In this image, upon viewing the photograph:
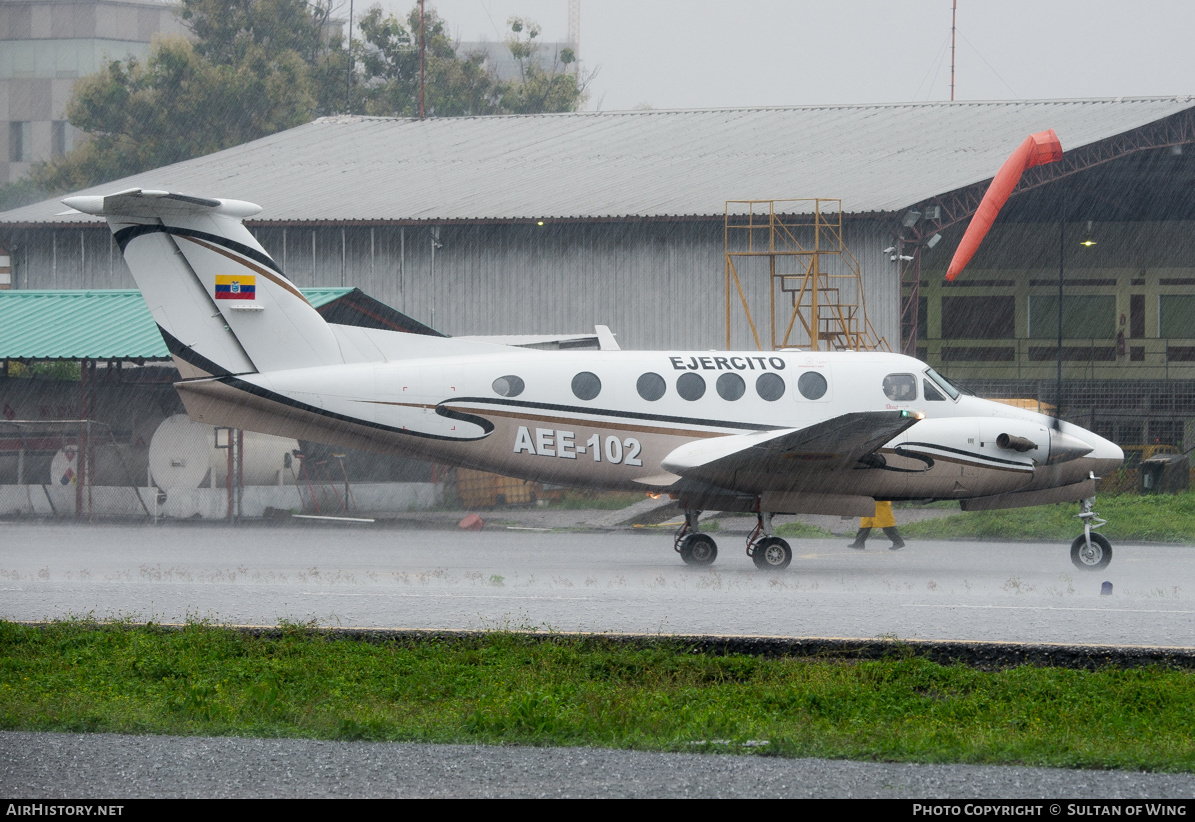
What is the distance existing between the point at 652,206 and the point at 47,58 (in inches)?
1939

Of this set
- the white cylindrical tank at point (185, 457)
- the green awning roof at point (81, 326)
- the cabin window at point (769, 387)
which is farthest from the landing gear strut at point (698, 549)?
the green awning roof at point (81, 326)

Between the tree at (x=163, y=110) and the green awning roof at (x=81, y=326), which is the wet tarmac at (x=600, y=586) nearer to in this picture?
the green awning roof at (x=81, y=326)

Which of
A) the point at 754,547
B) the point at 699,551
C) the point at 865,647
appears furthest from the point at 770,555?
the point at 865,647

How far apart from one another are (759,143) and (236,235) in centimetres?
2195

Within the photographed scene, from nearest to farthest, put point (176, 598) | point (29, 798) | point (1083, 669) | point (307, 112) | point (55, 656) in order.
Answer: point (29, 798) < point (1083, 669) < point (55, 656) < point (176, 598) < point (307, 112)

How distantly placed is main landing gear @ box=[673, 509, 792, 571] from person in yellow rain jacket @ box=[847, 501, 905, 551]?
9.97 feet

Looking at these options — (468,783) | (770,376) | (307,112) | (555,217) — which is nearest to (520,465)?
(770,376)

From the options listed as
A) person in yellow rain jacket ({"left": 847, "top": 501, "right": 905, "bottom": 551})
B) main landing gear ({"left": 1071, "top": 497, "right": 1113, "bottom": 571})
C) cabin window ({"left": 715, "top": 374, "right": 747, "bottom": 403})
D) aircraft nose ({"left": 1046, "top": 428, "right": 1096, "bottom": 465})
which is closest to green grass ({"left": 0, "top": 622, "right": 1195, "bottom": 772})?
main landing gear ({"left": 1071, "top": 497, "right": 1113, "bottom": 571})

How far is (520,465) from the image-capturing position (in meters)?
16.6

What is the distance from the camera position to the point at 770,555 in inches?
627

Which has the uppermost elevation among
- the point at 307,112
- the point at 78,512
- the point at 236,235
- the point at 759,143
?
the point at 307,112

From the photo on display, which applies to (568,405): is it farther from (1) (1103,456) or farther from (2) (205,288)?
(1) (1103,456)

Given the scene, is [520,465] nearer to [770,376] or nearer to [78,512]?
[770,376]

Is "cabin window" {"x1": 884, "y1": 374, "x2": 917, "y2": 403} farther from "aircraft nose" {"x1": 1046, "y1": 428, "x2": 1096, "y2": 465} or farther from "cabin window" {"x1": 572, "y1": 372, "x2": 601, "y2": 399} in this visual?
"cabin window" {"x1": 572, "y1": 372, "x2": 601, "y2": 399}
